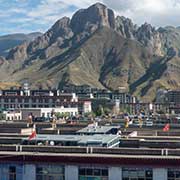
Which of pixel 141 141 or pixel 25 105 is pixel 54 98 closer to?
pixel 25 105

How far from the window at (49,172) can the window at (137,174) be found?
14.0ft

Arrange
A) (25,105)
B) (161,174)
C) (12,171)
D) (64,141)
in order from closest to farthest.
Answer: (161,174) < (12,171) < (64,141) < (25,105)

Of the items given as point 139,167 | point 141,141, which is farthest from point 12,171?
point 141,141

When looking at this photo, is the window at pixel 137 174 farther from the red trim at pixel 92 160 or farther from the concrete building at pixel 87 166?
the red trim at pixel 92 160

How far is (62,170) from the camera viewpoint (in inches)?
1315

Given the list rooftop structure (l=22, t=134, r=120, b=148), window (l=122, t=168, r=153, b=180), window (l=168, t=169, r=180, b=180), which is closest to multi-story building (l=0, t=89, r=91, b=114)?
rooftop structure (l=22, t=134, r=120, b=148)

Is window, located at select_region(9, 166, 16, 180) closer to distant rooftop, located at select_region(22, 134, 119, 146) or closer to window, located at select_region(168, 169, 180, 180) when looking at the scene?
distant rooftop, located at select_region(22, 134, 119, 146)

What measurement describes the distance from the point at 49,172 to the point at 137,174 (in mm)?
6049

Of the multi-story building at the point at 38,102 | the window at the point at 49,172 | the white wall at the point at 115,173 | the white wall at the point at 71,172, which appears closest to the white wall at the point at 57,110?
the multi-story building at the point at 38,102

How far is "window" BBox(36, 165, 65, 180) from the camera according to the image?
33.4 m

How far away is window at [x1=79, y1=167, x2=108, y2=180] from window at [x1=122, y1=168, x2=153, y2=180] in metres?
1.27

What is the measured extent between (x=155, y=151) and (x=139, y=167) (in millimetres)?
2979

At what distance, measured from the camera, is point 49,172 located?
111ft

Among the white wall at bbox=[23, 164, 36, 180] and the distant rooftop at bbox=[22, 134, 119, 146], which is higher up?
the distant rooftop at bbox=[22, 134, 119, 146]
